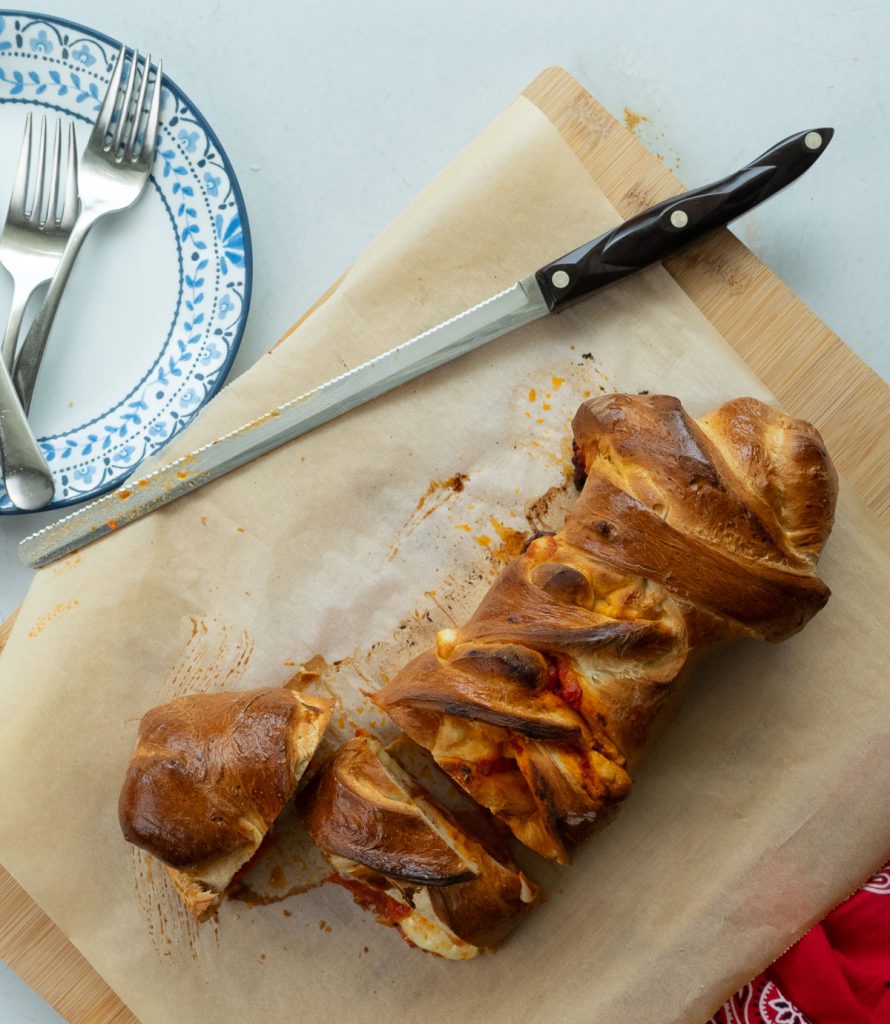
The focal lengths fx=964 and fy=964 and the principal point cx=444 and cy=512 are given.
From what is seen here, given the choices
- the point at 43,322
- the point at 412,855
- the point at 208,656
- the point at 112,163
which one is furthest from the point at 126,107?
the point at 412,855

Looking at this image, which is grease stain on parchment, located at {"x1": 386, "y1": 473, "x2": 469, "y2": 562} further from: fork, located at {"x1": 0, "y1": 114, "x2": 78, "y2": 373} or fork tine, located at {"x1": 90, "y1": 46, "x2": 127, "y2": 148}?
fork tine, located at {"x1": 90, "y1": 46, "x2": 127, "y2": 148}

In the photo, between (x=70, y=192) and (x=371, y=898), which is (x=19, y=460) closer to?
(x=70, y=192)

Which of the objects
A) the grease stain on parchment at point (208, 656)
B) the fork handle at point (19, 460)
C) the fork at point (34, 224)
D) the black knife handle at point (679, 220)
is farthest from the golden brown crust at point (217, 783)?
the black knife handle at point (679, 220)

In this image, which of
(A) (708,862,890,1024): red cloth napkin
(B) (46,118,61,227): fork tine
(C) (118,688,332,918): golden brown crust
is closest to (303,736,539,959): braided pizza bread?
(C) (118,688,332,918): golden brown crust

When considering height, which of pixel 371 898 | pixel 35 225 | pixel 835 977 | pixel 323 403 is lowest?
pixel 835 977

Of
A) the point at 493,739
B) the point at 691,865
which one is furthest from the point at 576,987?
the point at 493,739

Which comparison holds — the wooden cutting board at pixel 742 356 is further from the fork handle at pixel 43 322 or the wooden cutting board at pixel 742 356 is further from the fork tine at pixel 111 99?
the fork tine at pixel 111 99
